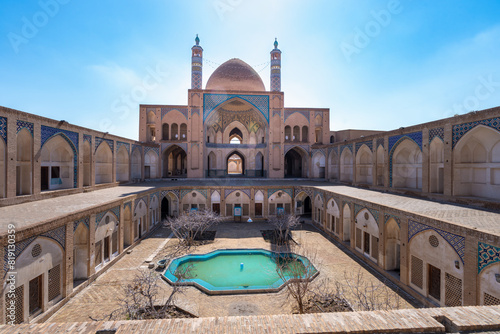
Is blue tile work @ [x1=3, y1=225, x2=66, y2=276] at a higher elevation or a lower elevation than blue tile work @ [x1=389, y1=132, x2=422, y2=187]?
lower

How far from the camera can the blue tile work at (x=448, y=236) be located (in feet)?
14.7

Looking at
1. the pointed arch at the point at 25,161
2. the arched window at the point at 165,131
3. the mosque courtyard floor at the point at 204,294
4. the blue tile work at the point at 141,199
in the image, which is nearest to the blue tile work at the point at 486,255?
the mosque courtyard floor at the point at 204,294

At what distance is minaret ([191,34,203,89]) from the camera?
17759 mm

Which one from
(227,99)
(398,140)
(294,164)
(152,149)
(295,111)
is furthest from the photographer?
(294,164)

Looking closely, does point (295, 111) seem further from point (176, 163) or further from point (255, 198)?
Answer: point (176, 163)

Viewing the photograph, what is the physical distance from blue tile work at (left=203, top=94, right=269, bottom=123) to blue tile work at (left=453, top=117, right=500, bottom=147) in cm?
1144

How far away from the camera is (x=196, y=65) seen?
18.0 meters

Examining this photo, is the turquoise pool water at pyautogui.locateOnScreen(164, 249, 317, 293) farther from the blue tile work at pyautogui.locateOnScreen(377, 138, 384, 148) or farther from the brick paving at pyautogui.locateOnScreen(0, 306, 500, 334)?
the blue tile work at pyautogui.locateOnScreen(377, 138, 384, 148)

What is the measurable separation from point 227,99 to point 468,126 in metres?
13.3

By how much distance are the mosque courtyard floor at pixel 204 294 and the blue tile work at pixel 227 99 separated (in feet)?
30.6

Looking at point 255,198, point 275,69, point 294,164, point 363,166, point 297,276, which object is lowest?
point 297,276

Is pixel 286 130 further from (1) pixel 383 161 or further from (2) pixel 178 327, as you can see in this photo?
(2) pixel 178 327

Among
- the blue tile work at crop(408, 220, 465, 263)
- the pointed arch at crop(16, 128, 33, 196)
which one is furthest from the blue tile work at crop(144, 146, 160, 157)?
the blue tile work at crop(408, 220, 465, 263)

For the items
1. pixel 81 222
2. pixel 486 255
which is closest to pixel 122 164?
pixel 81 222
